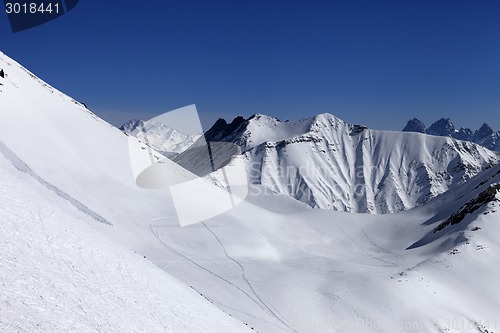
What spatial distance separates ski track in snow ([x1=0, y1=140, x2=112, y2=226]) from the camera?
3500 cm

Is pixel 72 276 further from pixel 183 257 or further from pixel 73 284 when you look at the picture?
pixel 183 257

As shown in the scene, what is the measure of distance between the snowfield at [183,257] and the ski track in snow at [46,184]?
0.23m

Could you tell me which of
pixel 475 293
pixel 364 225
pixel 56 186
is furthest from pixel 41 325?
pixel 364 225

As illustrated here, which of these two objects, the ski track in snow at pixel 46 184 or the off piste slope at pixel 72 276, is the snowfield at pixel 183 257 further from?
the ski track in snow at pixel 46 184

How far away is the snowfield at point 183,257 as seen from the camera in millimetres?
16234

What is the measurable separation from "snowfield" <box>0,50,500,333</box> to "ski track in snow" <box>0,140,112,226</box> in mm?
227

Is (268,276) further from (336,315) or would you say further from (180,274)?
(180,274)

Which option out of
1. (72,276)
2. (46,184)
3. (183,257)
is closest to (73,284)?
(72,276)

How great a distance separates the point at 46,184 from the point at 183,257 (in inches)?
604

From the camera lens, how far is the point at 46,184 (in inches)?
→ 1458

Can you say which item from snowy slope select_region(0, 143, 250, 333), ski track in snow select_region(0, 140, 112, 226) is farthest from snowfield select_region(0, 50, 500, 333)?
ski track in snow select_region(0, 140, 112, 226)

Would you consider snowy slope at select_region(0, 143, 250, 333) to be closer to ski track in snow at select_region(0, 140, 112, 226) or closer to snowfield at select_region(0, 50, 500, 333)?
snowfield at select_region(0, 50, 500, 333)

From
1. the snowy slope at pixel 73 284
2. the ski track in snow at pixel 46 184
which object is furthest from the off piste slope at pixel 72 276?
the ski track in snow at pixel 46 184

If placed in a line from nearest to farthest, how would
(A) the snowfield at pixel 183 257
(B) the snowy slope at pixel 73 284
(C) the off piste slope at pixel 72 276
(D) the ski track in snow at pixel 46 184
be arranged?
(B) the snowy slope at pixel 73 284, (C) the off piste slope at pixel 72 276, (A) the snowfield at pixel 183 257, (D) the ski track in snow at pixel 46 184
